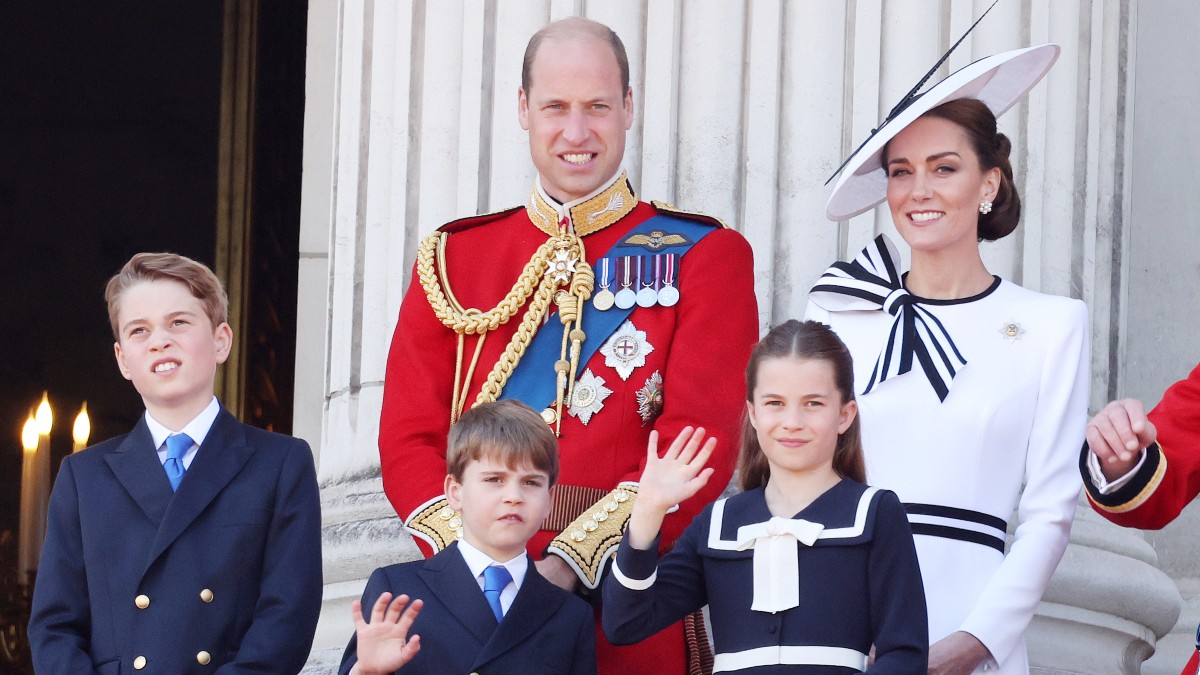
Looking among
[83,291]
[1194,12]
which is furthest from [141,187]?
[1194,12]

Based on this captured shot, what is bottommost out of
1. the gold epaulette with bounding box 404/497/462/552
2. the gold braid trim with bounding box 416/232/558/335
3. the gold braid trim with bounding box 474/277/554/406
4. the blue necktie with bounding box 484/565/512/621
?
the blue necktie with bounding box 484/565/512/621

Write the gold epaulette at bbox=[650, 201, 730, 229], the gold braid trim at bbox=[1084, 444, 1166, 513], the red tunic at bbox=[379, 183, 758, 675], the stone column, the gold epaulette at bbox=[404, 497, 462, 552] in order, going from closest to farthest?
the gold braid trim at bbox=[1084, 444, 1166, 513]
the gold epaulette at bbox=[404, 497, 462, 552]
the red tunic at bbox=[379, 183, 758, 675]
the gold epaulette at bbox=[650, 201, 730, 229]
the stone column

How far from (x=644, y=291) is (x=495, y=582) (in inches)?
32.2

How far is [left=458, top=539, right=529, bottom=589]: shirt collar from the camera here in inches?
147

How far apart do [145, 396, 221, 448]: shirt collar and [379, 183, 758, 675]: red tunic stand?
0.46 metres

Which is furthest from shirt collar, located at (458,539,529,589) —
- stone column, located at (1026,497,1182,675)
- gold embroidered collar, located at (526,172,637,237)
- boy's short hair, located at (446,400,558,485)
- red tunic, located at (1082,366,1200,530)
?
stone column, located at (1026,497,1182,675)

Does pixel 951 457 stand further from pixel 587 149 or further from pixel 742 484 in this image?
pixel 587 149

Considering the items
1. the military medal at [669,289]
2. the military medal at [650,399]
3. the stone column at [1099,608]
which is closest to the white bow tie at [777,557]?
the military medal at [650,399]

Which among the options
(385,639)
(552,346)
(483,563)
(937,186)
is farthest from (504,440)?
(937,186)

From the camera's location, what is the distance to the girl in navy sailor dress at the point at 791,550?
11.4ft

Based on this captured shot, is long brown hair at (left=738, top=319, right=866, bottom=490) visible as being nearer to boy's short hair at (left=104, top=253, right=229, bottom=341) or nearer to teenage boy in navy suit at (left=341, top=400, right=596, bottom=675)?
teenage boy in navy suit at (left=341, top=400, right=596, bottom=675)

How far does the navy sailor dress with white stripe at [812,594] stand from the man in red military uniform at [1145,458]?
0.37 meters

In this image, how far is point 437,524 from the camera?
13.2 ft

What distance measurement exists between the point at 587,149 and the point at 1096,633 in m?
1.83
